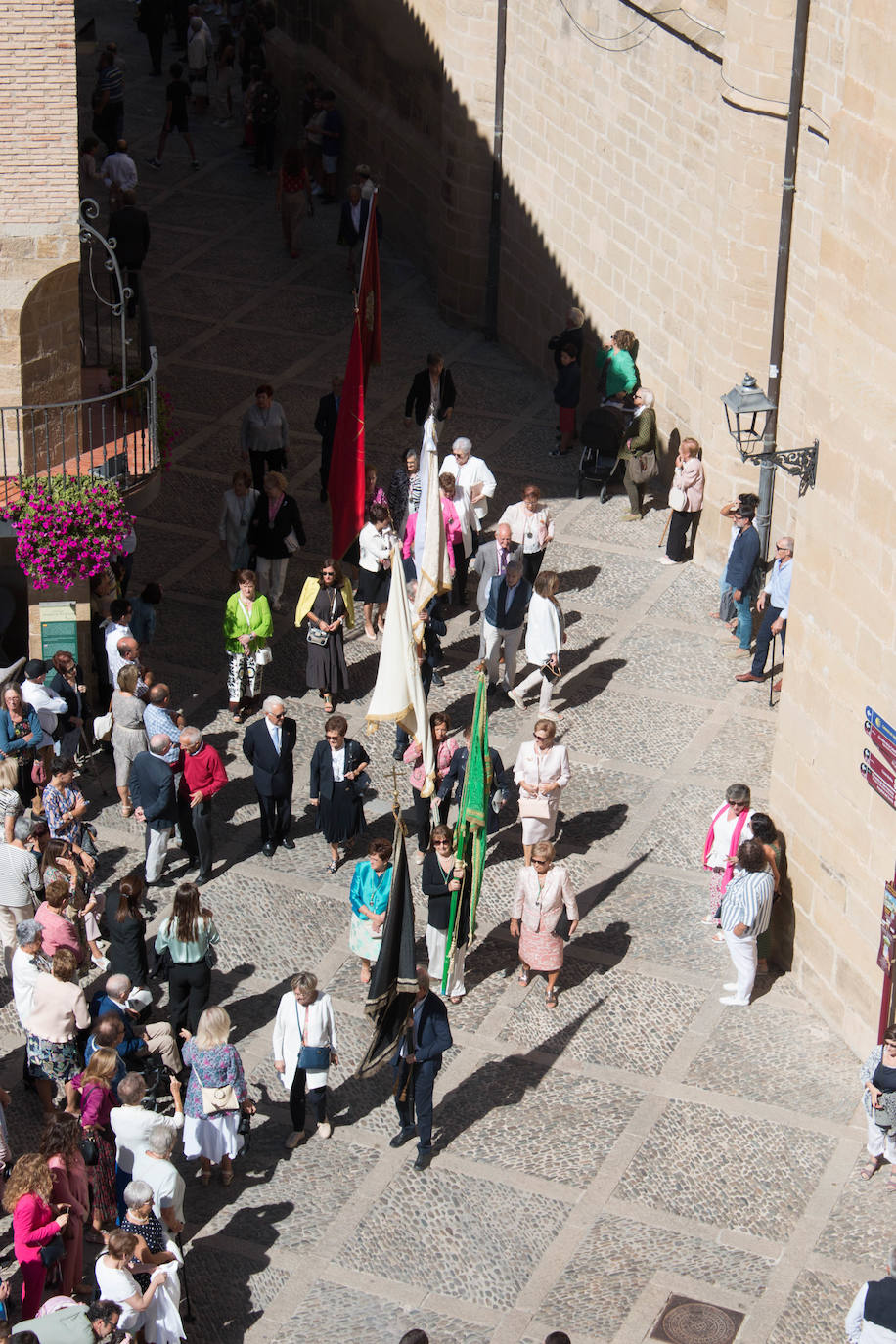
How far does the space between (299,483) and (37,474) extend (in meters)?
5.64

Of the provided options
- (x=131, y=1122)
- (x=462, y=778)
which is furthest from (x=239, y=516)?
(x=131, y=1122)

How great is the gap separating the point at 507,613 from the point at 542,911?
4165 mm

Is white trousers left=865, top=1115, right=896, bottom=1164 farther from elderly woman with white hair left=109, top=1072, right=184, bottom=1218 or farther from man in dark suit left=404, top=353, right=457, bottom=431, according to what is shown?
man in dark suit left=404, top=353, right=457, bottom=431

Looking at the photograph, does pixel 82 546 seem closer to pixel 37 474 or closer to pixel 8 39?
pixel 37 474

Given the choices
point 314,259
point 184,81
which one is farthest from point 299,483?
point 184,81

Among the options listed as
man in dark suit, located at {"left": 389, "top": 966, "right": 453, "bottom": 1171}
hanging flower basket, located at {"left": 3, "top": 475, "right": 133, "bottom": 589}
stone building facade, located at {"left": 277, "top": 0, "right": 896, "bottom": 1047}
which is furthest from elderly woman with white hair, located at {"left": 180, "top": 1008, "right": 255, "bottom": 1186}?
hanging flower basket, located at {"left": 3, "top": 475, "right": 133, "bottom": 589}

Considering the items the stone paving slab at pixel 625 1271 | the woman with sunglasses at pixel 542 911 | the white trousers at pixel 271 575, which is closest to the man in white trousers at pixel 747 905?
the woman with sunglasses at pixel 542 911

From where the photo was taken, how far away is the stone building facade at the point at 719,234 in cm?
1494

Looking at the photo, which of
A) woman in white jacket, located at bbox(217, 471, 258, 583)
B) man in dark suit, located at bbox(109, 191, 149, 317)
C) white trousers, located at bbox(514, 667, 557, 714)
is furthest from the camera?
man in dark suit, located at bbox(109, 191, 149, 317)

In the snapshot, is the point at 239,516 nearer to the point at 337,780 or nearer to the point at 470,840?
the point at 337,780

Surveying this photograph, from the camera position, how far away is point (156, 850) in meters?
17.5

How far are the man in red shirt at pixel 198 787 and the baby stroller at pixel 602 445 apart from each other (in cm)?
761

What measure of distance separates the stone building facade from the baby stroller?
22.1 inches

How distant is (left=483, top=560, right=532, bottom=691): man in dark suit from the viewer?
19453mm
